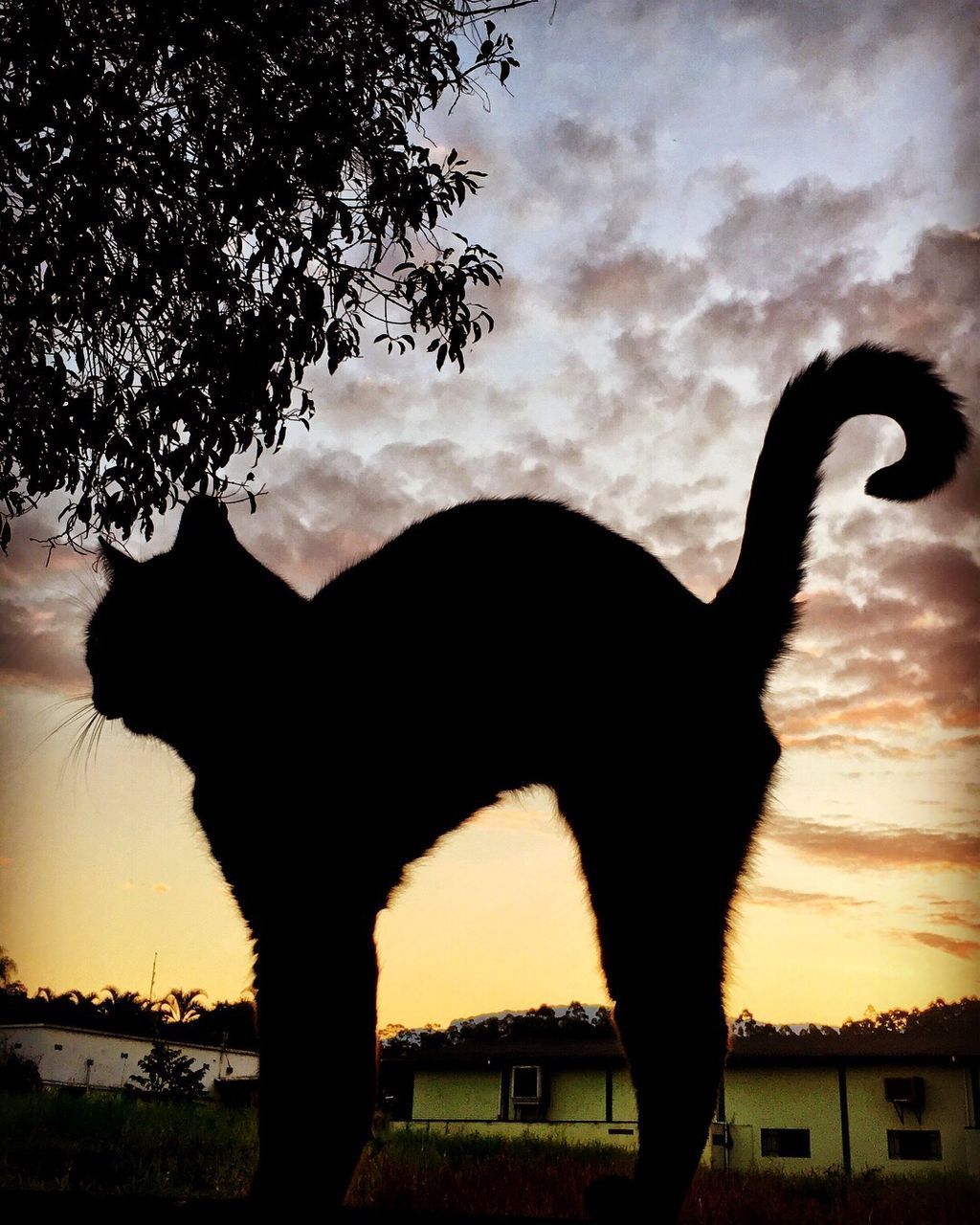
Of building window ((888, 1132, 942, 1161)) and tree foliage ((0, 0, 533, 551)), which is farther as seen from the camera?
building window ((888, 1132, 942, 1161))

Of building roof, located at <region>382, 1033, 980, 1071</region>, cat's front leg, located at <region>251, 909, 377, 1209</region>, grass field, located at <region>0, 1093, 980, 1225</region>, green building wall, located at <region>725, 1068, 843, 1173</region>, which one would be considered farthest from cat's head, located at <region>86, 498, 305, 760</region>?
green building wall, located at <region>725, 1068, 843, 1173</region>

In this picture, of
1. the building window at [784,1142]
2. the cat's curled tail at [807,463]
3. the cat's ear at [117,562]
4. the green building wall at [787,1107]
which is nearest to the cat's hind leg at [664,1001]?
the cat's curled tail at [807,463]

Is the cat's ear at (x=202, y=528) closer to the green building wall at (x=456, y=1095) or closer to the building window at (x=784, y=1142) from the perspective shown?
the building window at (x=784, y=1142)

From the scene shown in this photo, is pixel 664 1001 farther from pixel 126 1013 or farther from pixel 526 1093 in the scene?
pixel 526 1093

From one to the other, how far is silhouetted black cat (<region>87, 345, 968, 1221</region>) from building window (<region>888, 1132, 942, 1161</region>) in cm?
891

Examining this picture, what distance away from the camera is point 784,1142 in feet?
29.5

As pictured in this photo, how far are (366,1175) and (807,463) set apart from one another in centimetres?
508

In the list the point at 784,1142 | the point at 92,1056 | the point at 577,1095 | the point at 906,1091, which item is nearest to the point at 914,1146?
the point at 906,1091

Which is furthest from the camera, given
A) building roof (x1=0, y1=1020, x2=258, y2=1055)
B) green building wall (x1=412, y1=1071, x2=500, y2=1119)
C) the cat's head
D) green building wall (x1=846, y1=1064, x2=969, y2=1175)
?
green building wall (x1=412, y1=1071, x2=500, y2=1119)

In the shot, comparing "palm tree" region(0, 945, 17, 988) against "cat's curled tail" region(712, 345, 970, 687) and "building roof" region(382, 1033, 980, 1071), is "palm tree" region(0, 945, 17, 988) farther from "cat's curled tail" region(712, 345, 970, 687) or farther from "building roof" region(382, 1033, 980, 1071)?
"building roof" region(382, 1033, 980, 1071)

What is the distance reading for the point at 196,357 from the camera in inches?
75.3

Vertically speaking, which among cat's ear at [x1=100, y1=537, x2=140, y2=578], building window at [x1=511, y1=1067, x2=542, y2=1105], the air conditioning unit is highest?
cat's ear at [x1=100, y1=537, x2=140, y2=578]

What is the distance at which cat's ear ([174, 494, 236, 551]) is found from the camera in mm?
1591

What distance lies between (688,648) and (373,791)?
0.48 m
